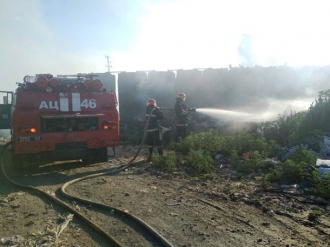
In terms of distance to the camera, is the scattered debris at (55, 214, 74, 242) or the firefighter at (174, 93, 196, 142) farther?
the firefighter at (174, 93, 196, 142)

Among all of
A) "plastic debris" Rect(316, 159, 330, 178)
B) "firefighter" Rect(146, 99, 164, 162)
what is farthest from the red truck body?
"plastic debris" Rect(316, 159, 330, 178)

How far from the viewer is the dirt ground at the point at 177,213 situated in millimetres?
4086

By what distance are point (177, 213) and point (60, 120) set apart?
4517 millimetres

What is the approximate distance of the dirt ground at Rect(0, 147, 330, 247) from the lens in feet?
13.4

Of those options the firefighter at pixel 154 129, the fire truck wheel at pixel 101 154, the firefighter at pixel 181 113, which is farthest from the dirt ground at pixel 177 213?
the firefighter at pixel 181 113

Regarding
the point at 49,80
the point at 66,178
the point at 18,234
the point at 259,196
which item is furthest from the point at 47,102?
the point at 259,196

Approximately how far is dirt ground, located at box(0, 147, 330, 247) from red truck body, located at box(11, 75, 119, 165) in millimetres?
Answer: 867

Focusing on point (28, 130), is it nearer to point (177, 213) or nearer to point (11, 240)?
point (11, 240)

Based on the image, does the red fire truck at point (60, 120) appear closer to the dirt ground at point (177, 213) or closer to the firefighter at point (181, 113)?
the dirt ground at point (177, 213)

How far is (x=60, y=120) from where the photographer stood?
8281 mm

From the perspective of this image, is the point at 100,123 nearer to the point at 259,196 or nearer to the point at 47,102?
the point at 47,102

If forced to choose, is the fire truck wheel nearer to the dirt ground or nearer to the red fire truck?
the red fire truck

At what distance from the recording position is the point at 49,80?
823cm

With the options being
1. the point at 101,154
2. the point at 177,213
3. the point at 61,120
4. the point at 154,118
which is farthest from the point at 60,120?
the point at 177,213
